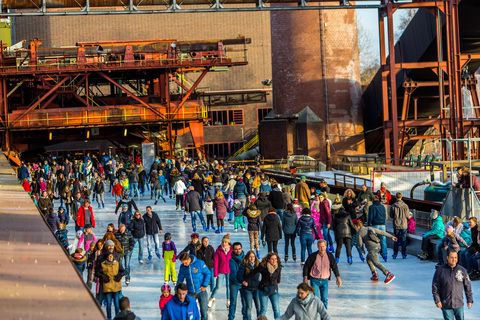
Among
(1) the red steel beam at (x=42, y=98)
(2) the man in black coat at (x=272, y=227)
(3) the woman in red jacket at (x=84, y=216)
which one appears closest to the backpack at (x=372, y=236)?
(2) the man in black coat at (x=272, y=227)

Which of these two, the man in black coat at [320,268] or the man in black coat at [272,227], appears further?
the man in black coat at [272,227]

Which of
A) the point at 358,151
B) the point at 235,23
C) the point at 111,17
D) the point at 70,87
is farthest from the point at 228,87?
the point at 358,151

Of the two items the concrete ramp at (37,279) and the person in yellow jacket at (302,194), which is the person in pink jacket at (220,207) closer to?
the person in yellow jacket at (302,194)

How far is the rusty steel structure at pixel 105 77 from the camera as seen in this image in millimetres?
50031

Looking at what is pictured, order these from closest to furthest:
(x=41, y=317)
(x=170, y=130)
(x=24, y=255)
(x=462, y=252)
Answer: (x=41, y=317) → (x=24, y=255) → (x=462, y=252) → (x=170, y=130)

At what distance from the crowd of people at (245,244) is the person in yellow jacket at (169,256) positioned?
0.05ft

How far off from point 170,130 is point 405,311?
36.8 meters

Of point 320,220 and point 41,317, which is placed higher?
point 41,317

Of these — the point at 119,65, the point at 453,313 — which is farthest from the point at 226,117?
the point at 453,313

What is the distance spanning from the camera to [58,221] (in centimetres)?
1931

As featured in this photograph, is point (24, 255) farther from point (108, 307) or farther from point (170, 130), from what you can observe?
point (170, 130)

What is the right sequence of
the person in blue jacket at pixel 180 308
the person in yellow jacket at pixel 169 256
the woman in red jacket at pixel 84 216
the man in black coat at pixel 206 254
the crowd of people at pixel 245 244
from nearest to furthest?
the person in blue jacket at pixel 180 308 → the crowd of people at pixel 245 244 → the man in black coat at pixel 206 254 → the person in yellow jacket at pixel 169 256 → the woman in red jacket at pixel 84 216

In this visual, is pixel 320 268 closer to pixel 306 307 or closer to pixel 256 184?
pixel 306 307

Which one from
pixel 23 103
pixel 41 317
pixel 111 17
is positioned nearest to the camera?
pixel 41 317
